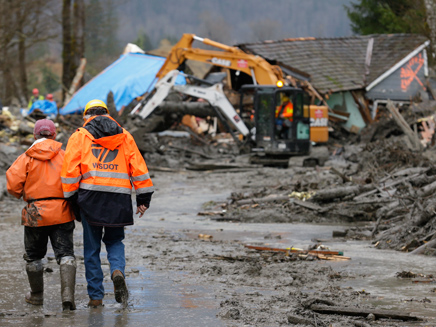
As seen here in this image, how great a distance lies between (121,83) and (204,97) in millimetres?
9072

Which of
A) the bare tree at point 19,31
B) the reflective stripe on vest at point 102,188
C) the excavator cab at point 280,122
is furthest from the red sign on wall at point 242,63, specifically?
the reflective stripe on vest at point 102,188

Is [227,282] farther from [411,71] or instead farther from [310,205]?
[411,71]

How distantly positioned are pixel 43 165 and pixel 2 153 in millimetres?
12020

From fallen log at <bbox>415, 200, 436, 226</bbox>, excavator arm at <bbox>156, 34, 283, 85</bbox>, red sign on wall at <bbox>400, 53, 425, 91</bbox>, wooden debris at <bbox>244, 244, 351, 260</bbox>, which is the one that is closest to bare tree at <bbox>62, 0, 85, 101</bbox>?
excavator arm at <bbox>156, 34, 283, 85</bbox>

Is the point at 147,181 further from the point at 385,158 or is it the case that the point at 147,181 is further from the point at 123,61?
the point at 123,61

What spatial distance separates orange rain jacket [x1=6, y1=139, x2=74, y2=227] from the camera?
6.11 m

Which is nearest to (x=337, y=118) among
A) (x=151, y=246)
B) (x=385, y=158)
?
(x=385, y=158)

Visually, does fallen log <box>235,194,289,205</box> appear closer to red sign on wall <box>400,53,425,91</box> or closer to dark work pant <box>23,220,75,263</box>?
dark work pant <box>23,220,75,263</box>

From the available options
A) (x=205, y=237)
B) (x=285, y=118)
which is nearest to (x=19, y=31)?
(x=285, y=118)

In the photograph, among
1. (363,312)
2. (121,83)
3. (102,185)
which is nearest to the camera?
(363,312)

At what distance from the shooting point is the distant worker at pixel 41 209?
20.0ft

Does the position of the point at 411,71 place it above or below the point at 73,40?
below

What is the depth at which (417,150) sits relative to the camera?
51.9 feet

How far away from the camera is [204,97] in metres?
23.1
